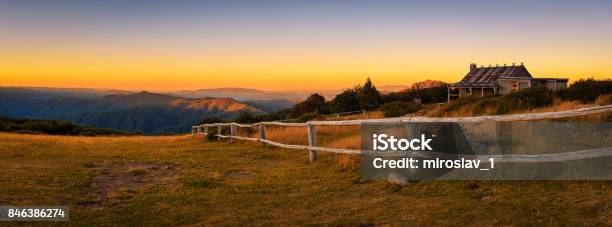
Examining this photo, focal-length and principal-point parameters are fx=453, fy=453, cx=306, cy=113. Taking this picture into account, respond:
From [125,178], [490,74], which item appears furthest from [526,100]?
[490,74]

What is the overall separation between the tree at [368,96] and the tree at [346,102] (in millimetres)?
1205

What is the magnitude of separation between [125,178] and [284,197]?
16.2ft

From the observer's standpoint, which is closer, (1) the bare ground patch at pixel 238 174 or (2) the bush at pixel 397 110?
(1) the bare ground patch at pixel 238 174

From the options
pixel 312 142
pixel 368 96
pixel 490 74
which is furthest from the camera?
pixel 368 96

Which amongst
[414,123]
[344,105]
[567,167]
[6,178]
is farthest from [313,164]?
[344,105]

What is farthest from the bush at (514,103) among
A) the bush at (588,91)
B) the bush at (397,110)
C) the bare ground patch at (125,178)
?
Result: the bare ground patch at (125,178)

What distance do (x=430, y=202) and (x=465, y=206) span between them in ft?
2.06

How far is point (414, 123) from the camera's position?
9.65 metres

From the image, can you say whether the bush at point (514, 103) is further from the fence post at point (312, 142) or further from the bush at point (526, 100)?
the fence post at point (312, 142)

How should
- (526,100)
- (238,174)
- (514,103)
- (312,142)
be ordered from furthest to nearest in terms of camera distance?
(526,100) → (514,103) → (312,142) → (238,174)

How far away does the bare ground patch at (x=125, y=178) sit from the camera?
943 cm

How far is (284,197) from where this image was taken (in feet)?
29.0

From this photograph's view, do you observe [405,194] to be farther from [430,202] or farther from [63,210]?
[63,210]

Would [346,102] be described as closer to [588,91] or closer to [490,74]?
[490,74]
